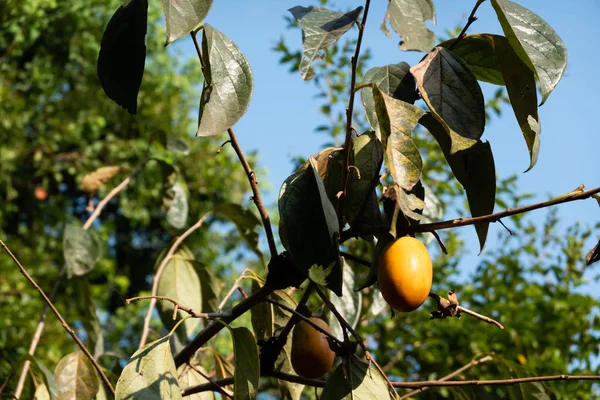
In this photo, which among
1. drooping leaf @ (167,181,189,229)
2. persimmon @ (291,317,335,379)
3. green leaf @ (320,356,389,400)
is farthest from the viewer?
drooping leaf @ (167,181,189,229)

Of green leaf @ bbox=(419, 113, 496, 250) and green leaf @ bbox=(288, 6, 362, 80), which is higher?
green leaf @ bbox=(288, 6, 362, 80)

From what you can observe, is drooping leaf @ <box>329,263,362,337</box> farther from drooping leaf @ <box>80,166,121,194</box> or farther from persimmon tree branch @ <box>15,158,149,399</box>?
drooping leaf @ <box>80,166,121,194</box>

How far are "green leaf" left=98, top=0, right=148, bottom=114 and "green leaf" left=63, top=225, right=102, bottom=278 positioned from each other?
23.7 inches

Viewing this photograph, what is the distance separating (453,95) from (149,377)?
1.09 ft

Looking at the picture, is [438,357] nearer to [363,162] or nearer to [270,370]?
[270,370]

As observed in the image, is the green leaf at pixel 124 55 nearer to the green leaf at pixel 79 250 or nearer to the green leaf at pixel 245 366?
the green leaf at pixel 245 366

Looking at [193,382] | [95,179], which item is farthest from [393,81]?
[95,179]

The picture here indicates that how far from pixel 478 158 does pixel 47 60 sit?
528 centimetres

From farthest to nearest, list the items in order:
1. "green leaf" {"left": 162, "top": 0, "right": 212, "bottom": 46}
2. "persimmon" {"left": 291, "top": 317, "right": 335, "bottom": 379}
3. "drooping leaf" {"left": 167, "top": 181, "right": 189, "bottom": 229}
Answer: "drooping leaf" {"left": 167, "top": 181, "right": 189, "bottom": 229}, "persimmon" {"left": 291, "top": 317, "right": 335, "bottom": 379}, "green leaf" {"left": 162, "top": 0, "right": 212, "bottom": 46}

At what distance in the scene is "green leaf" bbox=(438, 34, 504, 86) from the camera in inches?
23.5

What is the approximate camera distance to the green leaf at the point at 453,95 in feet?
1.68

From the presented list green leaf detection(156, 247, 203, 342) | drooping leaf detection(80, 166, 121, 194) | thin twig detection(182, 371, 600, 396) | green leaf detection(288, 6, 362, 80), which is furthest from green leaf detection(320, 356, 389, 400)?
drooping leaf detection(80, 166, 121, 194)

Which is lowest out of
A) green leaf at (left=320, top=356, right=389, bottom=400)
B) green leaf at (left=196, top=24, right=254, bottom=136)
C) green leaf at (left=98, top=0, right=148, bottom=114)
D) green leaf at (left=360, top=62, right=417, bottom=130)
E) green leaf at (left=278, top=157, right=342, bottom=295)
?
green leaf at (left=320, top=356, right=389, bottom=400)

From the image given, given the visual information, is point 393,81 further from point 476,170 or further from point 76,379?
point 76,379
